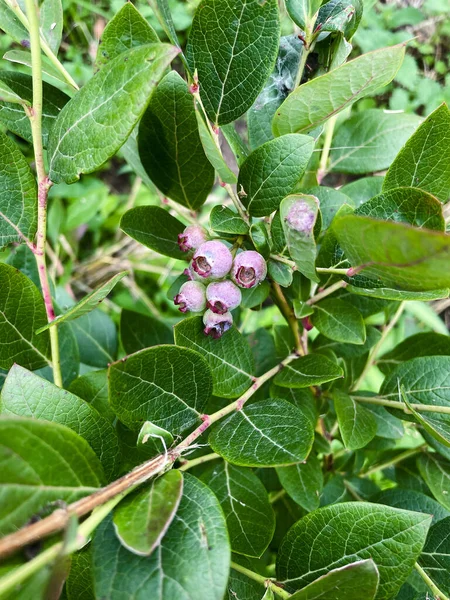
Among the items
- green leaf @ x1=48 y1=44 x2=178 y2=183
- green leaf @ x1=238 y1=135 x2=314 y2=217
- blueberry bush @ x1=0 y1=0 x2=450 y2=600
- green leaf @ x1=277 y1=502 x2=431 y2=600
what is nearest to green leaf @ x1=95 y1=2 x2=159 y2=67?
blueberry bush @ x1=0 y1=0 x2=450 y2=600

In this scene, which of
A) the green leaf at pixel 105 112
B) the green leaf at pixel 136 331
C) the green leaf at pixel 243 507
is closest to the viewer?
the green leaf at pixel 105 112

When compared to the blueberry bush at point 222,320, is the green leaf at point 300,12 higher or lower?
higher

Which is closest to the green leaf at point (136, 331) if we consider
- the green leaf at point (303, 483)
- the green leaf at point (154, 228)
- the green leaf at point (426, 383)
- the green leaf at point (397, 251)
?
the green leaf at point (154, 228)

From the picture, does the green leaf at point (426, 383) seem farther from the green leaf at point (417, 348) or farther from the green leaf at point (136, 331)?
the green leaf at point (136, 331)

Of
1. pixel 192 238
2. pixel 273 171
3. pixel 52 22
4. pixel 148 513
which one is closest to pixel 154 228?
pixel 192 238

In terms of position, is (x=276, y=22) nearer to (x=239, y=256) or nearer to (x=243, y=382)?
(x=239, y=256)

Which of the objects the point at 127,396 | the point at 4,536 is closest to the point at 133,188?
the point at 127,396

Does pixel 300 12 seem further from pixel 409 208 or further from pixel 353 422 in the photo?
pixel 353 422

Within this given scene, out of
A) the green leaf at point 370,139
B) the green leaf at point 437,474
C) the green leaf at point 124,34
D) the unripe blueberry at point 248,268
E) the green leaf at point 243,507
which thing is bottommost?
the green leaf at point 437,474

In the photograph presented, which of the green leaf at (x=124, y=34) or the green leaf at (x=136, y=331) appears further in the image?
the green leaf at (x=136, y=331)
